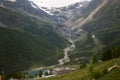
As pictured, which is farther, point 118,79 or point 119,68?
point 119,68

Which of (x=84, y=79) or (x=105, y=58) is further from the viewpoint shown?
(x=105, y=58)

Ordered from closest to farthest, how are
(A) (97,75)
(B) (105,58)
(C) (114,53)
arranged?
(A) (97,75) < (C) (114,53) < (B) (105,58)

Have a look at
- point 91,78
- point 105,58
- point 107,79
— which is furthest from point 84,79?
point 105,58

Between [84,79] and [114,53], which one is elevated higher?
[114,53]

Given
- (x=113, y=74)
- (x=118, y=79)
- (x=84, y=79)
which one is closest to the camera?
(x=118, y=79)

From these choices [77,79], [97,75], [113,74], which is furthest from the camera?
[77,79]

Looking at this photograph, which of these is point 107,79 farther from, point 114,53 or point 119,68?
point 114,53

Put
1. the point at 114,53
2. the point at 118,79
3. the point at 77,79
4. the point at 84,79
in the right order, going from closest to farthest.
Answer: the point at 118,79, the point at 84,79, the point at 77,79, the point at 114,53

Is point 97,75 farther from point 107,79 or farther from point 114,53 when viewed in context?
point 114,53

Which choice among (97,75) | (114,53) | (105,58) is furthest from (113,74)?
(105,58)
